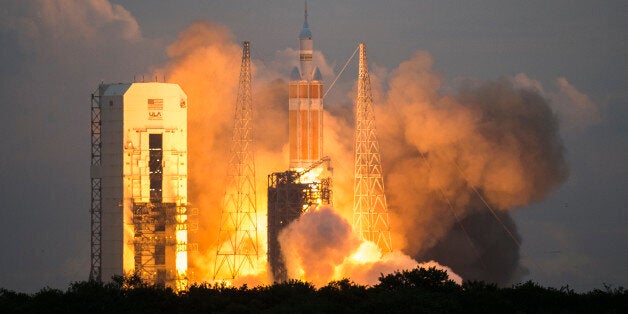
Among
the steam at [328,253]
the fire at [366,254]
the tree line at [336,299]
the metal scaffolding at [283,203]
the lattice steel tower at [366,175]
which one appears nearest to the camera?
the tree line at [336,299]

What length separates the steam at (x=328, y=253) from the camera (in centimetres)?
10325

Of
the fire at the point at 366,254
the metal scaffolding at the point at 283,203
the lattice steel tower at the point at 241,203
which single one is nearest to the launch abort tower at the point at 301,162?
the metal scaffolding at the point at 283,203

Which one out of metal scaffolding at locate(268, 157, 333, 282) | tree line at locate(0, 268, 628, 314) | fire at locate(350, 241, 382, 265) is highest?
metal scaffolding at locate(268, 157, 333, 282)

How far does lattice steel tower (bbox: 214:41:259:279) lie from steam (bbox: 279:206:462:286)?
614 centimetres

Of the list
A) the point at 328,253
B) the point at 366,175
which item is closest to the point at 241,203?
the point at 366,175

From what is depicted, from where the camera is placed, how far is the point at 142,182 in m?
110

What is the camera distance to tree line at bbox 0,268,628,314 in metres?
87.4

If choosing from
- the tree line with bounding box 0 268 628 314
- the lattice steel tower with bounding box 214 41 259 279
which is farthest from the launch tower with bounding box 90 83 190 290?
the tree line with bounding box 0 268 628 314

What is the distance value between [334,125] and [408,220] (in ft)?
21.8

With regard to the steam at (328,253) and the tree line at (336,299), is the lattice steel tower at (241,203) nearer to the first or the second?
the steam at (328,253)

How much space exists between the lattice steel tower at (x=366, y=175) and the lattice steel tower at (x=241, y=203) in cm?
559

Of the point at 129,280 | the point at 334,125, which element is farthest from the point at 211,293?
the point at 334,125

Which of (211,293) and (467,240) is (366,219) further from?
(211,293)

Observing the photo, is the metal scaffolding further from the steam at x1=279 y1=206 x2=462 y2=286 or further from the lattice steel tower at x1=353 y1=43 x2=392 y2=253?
the lattice steel tower at x1=353 y1=43 x2=392 y2=253
